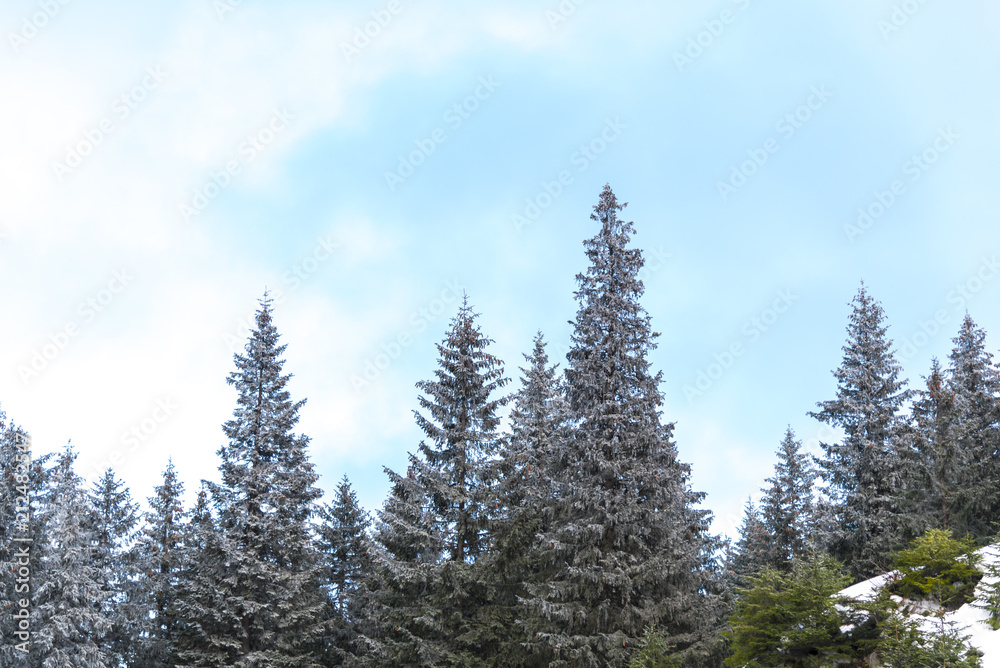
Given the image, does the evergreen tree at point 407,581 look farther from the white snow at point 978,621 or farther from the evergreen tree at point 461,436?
the white snow at point 978,621

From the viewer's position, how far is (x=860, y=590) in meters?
16.5

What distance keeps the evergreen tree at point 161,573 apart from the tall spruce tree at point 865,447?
24.0m

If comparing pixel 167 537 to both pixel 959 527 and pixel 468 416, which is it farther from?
pixel 959 527

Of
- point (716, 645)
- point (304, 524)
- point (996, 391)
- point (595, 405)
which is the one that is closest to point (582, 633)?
point (716, 645)

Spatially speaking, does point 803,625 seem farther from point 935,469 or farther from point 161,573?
point 161,573

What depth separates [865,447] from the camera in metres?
28.1

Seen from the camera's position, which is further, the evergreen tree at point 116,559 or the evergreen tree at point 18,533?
the evergreen tree at point 116,559

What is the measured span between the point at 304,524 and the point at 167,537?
11.3 m

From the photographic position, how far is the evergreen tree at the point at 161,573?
30.0m

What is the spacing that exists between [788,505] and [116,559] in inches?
1193

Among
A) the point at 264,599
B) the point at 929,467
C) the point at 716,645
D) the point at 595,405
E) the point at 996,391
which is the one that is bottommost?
the point at 716,645

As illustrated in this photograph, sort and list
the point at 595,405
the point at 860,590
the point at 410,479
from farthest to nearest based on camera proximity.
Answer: the point at 410,479, the point at 595,405, the point at 860,590

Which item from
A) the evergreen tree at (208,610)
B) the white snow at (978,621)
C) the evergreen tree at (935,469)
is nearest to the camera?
the white snow at (978,621)
